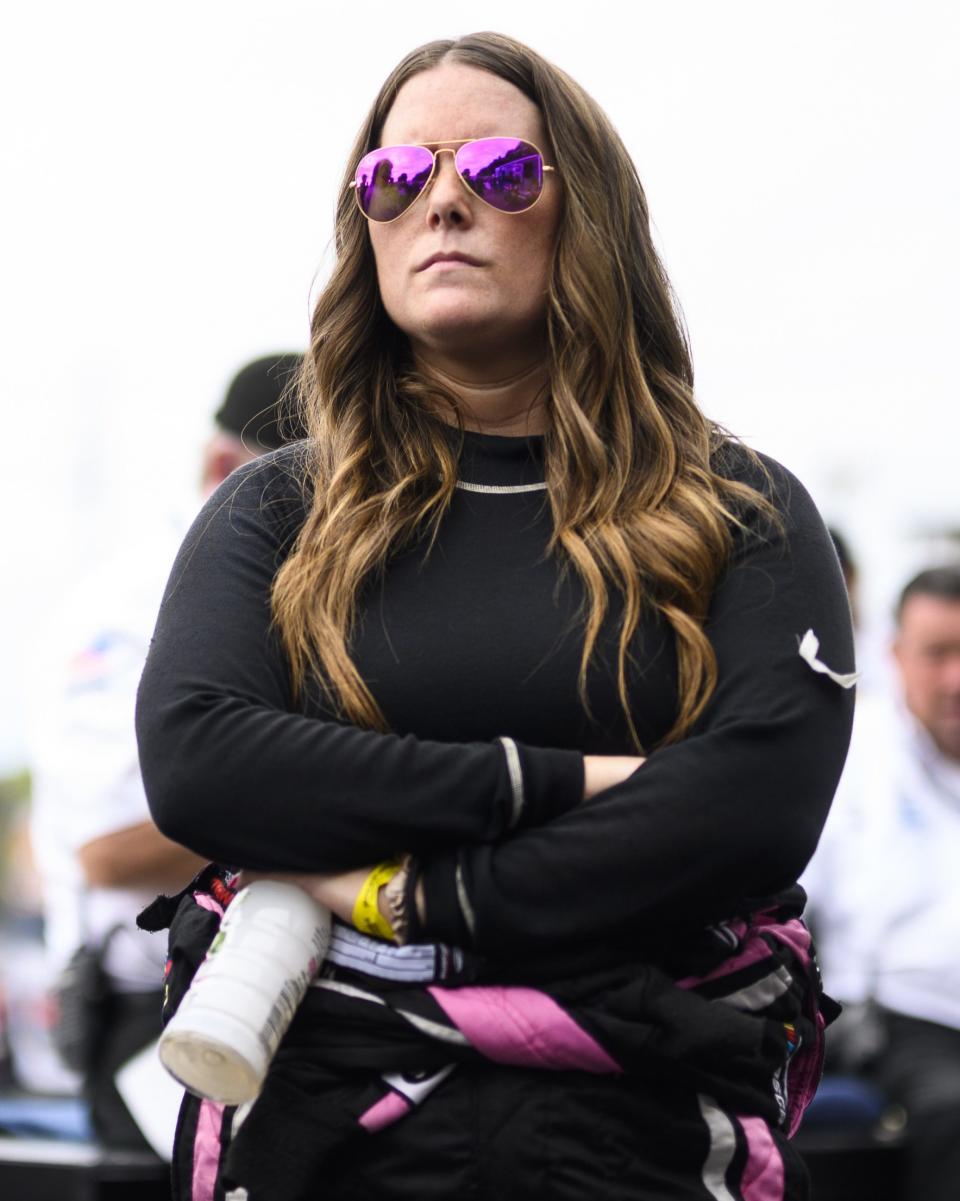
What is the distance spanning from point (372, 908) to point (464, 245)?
91cm

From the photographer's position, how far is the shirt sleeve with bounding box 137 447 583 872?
2.00 m

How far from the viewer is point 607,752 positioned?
2.16 meters

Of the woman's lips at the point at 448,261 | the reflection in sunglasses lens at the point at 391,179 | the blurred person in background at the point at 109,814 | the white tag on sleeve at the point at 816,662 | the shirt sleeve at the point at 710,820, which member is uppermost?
the reflection in sunglasses lens at the point at 391,179

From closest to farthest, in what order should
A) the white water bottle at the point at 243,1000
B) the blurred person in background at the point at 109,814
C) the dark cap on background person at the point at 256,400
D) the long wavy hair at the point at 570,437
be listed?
the white water bottle at the point at 243,1000 < the long wavy hair at the point at 570,437 < the blurred person in background at the point at 109,814 < the dark cap on background person at the point at 256,400

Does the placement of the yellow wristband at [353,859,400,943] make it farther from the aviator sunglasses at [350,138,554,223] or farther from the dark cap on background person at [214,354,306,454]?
the dark cap on background person at [214,354,306,454]

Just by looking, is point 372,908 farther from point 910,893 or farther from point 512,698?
point 910,893

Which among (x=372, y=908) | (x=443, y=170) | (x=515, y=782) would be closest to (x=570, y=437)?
(x=443, y=170)

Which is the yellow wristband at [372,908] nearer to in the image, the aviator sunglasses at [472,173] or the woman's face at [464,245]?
the woman's face at [464,245]

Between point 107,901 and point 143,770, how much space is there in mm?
1645

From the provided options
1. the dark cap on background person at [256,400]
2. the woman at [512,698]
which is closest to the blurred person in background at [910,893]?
the dark cap on background person at [256,400]

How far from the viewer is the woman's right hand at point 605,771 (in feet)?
6.80

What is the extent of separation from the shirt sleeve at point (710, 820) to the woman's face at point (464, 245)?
48 cm

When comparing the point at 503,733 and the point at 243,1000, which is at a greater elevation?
Answer: the point at 503,733

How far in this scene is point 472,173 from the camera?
7.68ft
